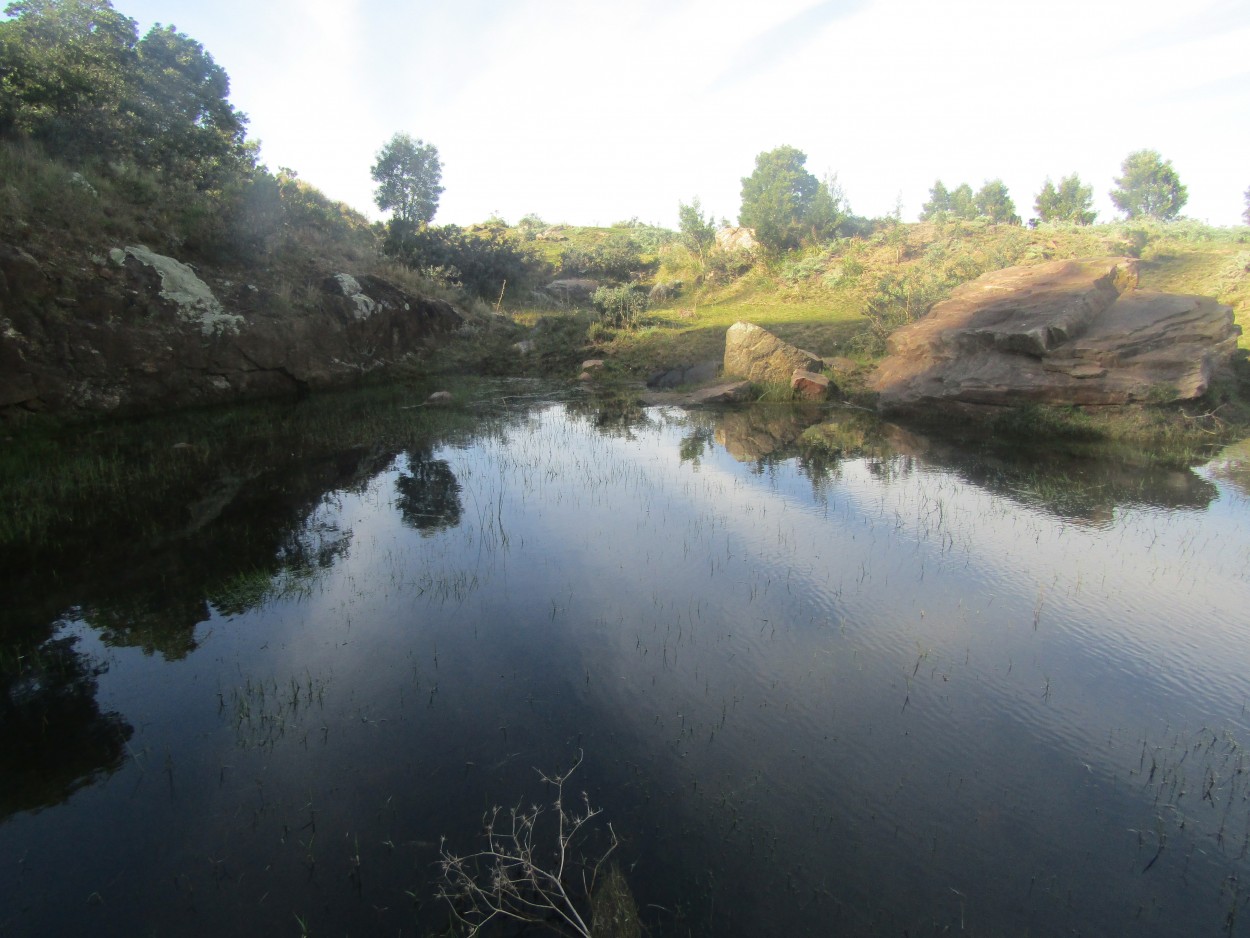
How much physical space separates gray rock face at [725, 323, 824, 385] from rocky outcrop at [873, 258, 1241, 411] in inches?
82.7

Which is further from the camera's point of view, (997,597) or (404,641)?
(997,597)

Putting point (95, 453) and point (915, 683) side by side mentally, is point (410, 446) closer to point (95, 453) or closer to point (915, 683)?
point (95, 453)

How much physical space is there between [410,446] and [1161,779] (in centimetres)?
1109

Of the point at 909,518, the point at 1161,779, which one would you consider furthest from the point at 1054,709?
the point at 909,518

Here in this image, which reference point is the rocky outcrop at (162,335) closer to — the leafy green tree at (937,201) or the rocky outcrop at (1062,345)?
the rocky outcrop at (1062,345)

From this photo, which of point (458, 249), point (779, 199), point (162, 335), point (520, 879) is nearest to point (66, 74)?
point (162, 335)

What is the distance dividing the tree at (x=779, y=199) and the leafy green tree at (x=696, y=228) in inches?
78.8

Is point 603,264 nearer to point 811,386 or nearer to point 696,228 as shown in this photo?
point 696,228

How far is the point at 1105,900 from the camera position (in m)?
2.95

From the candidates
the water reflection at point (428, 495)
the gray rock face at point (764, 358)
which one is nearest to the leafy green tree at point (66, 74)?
the water reflection at point (428, 495)

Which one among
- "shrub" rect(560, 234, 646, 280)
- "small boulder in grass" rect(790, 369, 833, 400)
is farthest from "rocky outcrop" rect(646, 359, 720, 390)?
"shrub" rect(560, 234, 646, 280)

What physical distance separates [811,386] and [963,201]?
3781cm

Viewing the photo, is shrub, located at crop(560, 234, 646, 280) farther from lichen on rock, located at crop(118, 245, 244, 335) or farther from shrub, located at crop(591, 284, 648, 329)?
lichen on rock, located at crop(118, 245, 244, 335)

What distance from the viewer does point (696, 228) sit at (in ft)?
118
